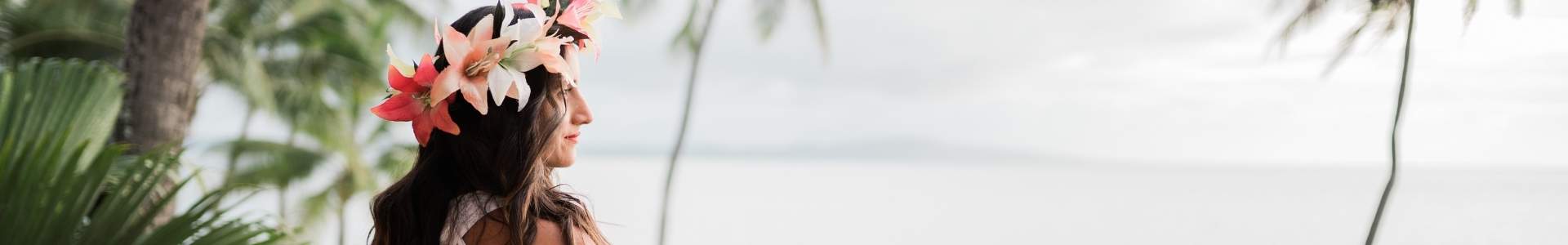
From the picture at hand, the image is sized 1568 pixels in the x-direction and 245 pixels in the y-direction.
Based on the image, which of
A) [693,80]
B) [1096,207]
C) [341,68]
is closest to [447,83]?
[341,68]

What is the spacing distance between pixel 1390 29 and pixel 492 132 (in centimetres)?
608

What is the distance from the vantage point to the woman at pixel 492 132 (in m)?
1.27

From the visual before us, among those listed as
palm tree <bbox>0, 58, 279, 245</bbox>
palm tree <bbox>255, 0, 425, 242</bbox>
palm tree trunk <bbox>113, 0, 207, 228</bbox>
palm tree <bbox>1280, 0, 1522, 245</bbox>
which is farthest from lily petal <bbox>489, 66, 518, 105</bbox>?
palm tree <bbox>255, 0, 425, 242</bbox>

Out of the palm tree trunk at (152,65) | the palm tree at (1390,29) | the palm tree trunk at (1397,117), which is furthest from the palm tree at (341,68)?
the palm tree trunk at (1397,117)

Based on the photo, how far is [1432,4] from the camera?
22.3ft

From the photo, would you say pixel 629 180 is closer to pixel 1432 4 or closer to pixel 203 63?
pixel 203 63

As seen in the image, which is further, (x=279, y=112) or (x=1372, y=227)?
(x=279, y=112)

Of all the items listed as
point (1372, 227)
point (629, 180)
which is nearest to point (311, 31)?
point (1372, 227)

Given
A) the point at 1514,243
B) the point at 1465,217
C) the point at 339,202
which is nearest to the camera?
the point at 339,202

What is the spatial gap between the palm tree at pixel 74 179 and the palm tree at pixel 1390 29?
5.41 meters

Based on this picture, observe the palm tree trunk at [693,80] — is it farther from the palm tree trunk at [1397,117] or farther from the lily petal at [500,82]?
the lily petal at [500,82]

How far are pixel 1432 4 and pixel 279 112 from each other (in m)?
11.7

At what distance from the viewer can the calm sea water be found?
175 ft

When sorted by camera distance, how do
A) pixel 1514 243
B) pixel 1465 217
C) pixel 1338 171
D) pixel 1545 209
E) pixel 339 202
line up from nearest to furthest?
pixel 339 202
pixel 1514 243
pixel 1465 217
pixel 1545 209
pixel 1338 171
